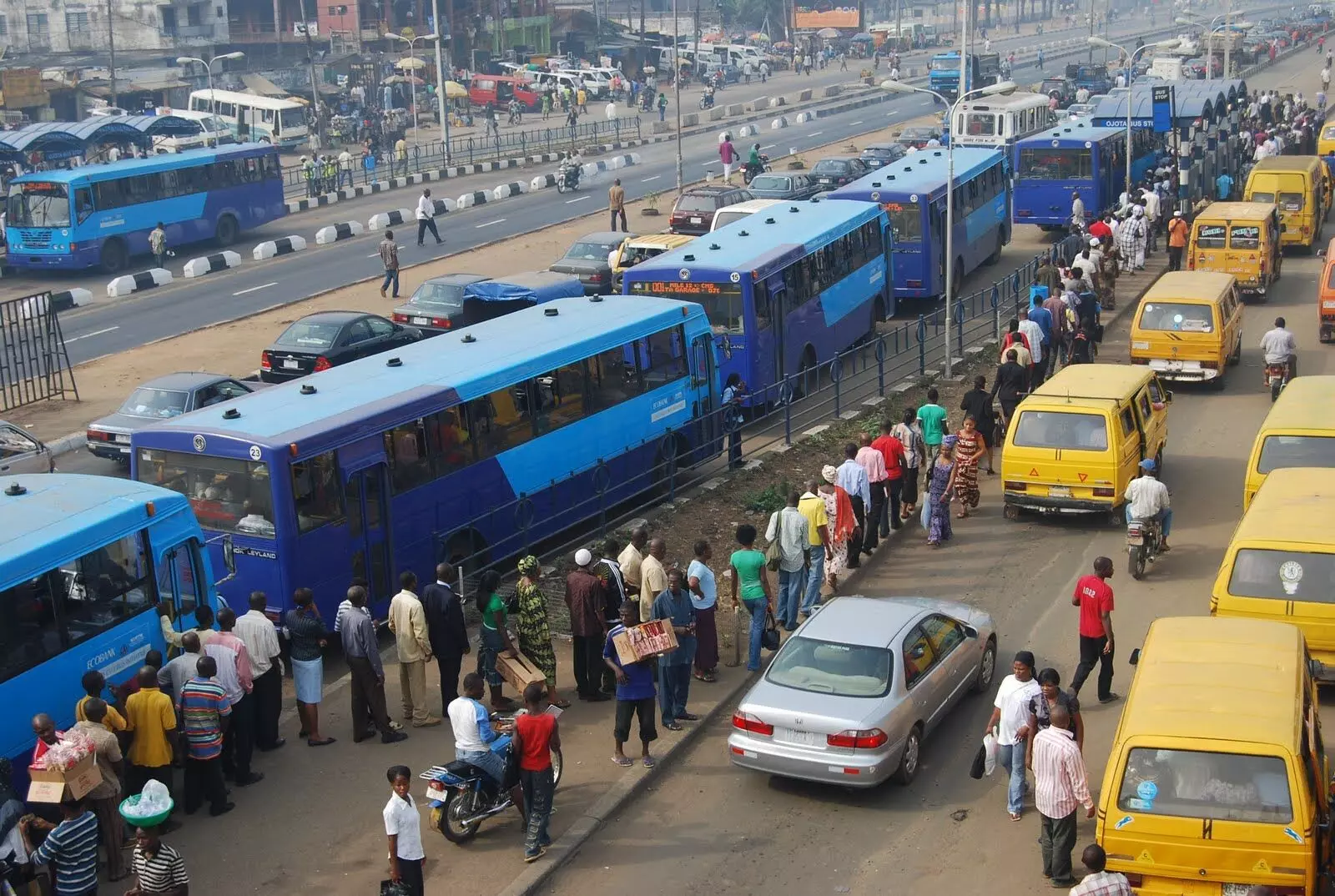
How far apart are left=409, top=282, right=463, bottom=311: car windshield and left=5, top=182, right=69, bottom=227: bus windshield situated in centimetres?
1399

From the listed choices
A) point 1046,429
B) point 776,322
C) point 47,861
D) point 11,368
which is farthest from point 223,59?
point 47,861

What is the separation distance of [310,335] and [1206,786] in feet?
62.9

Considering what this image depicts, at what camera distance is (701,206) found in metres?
38.6

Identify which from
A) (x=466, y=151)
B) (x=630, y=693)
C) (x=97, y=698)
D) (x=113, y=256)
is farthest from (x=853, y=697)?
(x=466, y=151)

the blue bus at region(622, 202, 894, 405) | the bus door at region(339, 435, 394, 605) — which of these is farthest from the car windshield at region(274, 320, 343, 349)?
the bus door at region(339, 435, 394, 605)

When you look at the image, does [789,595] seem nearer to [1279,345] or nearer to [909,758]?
[909,758]

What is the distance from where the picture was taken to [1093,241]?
→ 31.2 m

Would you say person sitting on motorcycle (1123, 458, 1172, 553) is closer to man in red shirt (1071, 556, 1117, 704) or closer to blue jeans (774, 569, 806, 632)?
man in red shirt (1071, 556, 1117, 704)

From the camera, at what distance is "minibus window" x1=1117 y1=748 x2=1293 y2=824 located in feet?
31.7

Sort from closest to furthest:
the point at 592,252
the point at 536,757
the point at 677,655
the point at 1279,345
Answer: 1. the point at 536,757
2. the point at 677,655
3. the point at 1279,345
4. the point at 592,252

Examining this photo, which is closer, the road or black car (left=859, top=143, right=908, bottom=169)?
the road

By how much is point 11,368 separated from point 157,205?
13921mm

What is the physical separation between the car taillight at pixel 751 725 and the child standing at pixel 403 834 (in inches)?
118

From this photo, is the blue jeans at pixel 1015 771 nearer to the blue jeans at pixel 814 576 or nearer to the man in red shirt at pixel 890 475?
the blue jeans at pixel 814 576
